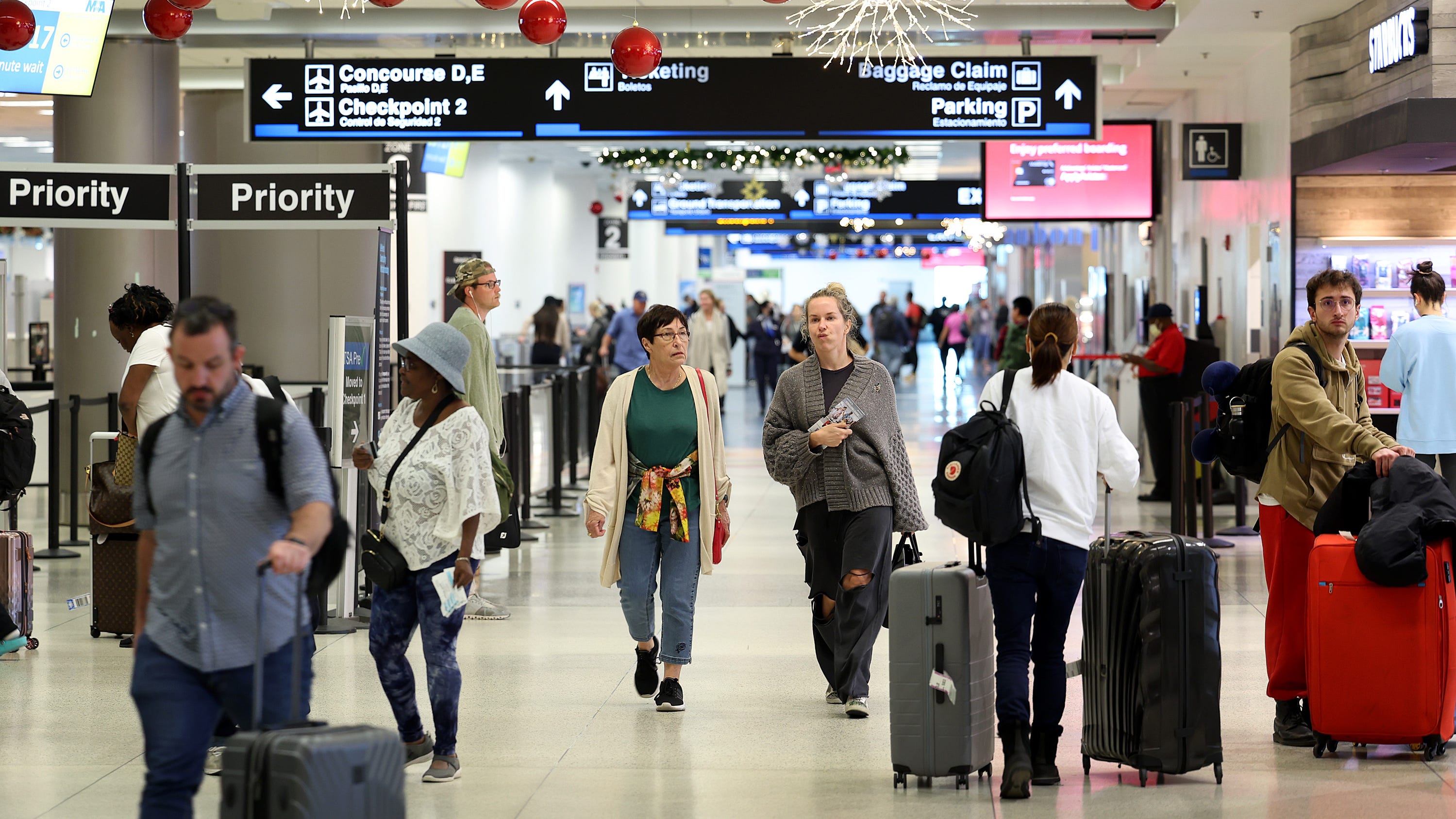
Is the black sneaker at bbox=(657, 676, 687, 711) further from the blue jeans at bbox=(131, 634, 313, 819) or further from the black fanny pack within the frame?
the blue jeans at bbox=(131, 634, 313, 819)

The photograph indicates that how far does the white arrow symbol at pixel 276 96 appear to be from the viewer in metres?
9.70

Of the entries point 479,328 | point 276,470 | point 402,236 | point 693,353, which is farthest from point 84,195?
point 693,353

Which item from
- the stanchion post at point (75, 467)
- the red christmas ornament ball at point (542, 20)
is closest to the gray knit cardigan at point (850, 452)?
the red christmas ornament ball at point (542, 20)

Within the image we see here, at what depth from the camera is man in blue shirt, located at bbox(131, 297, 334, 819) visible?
3.36m

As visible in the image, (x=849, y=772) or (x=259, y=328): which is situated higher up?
(x=259, y=328)

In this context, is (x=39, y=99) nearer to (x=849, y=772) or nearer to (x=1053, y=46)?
(x=1053, y=46)

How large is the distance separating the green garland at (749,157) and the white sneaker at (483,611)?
35.9 feet

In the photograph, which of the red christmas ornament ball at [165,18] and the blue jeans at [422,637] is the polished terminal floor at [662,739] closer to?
the blue jeans at [422,637]

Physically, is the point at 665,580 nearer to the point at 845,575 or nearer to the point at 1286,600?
the point at 845,575

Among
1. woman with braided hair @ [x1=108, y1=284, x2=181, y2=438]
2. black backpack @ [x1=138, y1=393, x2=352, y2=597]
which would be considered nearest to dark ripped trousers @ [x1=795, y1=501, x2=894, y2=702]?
black backpack @ [x1=138, y1=393, x2=352, y2=597]


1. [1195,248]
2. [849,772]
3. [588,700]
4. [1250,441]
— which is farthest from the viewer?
[1195,248]

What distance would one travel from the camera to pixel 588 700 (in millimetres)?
6078

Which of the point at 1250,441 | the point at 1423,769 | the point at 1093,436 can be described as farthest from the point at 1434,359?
the point at 1093,436

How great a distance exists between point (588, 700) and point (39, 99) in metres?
12.3
